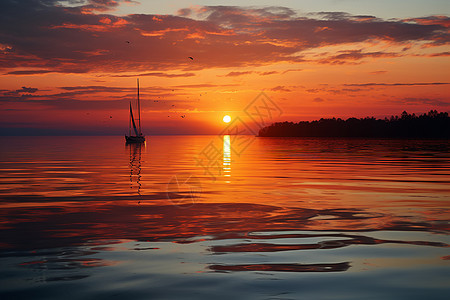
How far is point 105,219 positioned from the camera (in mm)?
16641

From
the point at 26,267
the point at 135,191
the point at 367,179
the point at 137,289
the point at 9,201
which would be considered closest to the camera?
the point at 137,289

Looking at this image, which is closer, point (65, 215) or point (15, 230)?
point (15, 230)

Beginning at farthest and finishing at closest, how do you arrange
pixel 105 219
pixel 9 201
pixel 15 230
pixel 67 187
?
1. pixel 67 187
2. pixel 9 201
3. pixel 105 219
4. pixel 15 230

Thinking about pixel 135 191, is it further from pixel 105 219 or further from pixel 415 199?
pixel 415 199

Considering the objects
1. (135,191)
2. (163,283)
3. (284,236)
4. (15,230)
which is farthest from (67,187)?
(163,283)

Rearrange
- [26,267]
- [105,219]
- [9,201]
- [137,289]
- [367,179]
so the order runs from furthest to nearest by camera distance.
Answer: [367,179], [9,201], [105,219], [26,267], [137,289]

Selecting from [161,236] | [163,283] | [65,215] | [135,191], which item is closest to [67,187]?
[135,191]

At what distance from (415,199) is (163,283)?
15.7 m

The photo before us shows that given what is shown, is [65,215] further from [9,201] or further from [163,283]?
[163,283]

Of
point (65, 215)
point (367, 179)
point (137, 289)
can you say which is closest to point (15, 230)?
point (65, 215)

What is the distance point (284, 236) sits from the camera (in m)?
13.6

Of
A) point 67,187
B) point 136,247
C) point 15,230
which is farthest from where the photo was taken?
point 67,187

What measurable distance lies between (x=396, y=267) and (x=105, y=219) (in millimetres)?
10072

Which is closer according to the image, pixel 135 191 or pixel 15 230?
pixel 15 230
